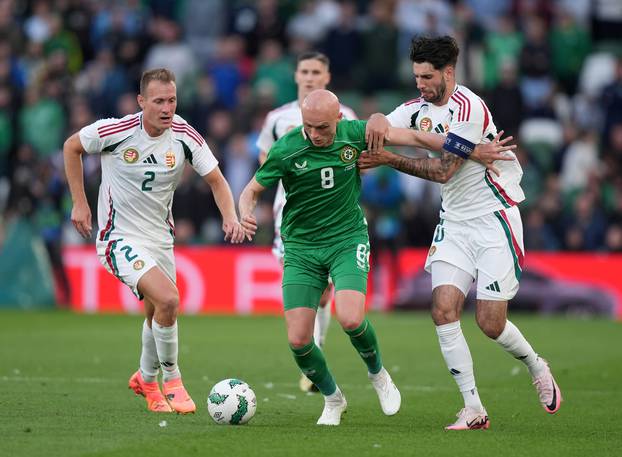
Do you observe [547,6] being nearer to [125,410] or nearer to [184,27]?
[184,27]

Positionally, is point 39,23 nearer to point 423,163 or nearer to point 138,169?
point 138,169

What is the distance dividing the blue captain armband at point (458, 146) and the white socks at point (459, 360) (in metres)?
1.23

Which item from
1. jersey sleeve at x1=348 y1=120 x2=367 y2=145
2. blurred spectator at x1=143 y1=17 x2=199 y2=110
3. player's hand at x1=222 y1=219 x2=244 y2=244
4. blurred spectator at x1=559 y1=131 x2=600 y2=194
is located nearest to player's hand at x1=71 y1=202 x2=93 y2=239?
player's hand at x1=222 y1=219 x2=244 y2=244

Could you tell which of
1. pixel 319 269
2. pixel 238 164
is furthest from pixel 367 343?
pixel 238 164

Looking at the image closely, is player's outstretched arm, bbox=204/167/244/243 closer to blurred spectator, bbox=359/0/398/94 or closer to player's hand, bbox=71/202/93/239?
player's hand, bbox=71/202/93/239

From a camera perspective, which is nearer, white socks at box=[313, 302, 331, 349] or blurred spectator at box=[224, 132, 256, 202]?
white socks at box=[313, 302, 331, 349]

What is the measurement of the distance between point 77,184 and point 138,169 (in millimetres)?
511

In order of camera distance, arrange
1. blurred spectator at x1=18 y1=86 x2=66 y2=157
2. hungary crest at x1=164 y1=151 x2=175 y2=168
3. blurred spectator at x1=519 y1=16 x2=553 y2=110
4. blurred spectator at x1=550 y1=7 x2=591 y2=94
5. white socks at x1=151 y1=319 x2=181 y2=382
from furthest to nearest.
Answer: blurred spectator at x1=550 y1=7 x2=591 y2=94 → blurred spectator at x1=18 y1=86 x2=66 y2=157 → blurred spectator at x1=519 y1=16 x2=553 y2=110 → hungary crest at x1=164 y1=151 x2=175 y2=168 → white socks at x1=151 y1=319 x2=181 y2=382

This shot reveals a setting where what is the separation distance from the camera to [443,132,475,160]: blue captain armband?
8922 millimetres

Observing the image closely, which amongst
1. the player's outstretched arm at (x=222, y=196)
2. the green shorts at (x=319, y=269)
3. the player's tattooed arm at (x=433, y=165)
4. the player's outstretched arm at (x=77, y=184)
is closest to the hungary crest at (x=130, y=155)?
the player's outstretched arm at (x=77, y=184)

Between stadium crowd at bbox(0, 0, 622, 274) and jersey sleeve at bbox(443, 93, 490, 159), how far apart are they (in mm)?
11859

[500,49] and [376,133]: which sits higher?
[376,133]

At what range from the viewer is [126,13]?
80.9 feet

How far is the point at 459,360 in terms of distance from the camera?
29.3ft
